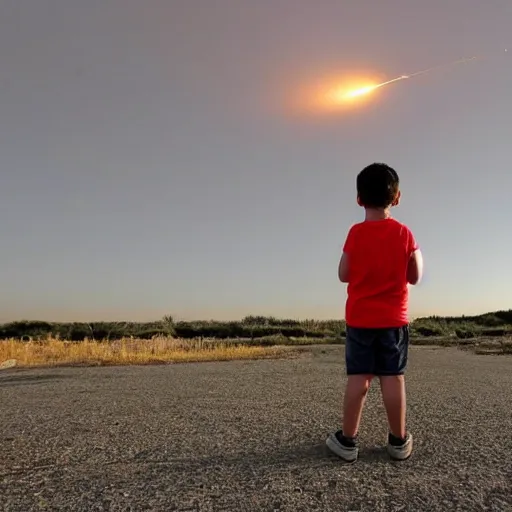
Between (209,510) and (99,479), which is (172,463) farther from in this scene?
(209,510)

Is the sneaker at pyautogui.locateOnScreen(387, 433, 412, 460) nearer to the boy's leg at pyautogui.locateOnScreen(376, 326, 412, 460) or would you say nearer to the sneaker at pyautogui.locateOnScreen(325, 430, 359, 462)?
the boy's leg at pyautogui.locateOnScreen(376, 326, 412, 460)

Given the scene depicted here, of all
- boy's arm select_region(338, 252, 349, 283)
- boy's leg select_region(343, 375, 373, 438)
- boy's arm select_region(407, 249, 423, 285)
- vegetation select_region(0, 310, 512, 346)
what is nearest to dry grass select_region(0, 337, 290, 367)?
boy's arm select_region(338, 252, 349, 283)

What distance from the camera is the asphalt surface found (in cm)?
232

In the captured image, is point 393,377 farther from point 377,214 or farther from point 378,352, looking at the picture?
→ point 377,214

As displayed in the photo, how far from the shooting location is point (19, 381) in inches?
290

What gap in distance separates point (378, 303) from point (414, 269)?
37 centimetres

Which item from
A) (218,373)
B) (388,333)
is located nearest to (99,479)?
(388,333)

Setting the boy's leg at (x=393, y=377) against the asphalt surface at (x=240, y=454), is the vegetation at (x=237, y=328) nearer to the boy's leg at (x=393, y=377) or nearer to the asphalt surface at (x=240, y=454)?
the asphalt surface at (x=240, y=454)

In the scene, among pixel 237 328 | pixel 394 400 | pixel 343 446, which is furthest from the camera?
pixel 237 328

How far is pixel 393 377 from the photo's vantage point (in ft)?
10.2

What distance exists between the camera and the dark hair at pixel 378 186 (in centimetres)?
337

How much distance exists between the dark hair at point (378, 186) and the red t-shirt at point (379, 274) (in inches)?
5.6

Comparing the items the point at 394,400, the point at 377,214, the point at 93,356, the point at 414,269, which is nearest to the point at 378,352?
the point at 394,400

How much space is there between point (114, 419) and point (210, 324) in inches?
1336
